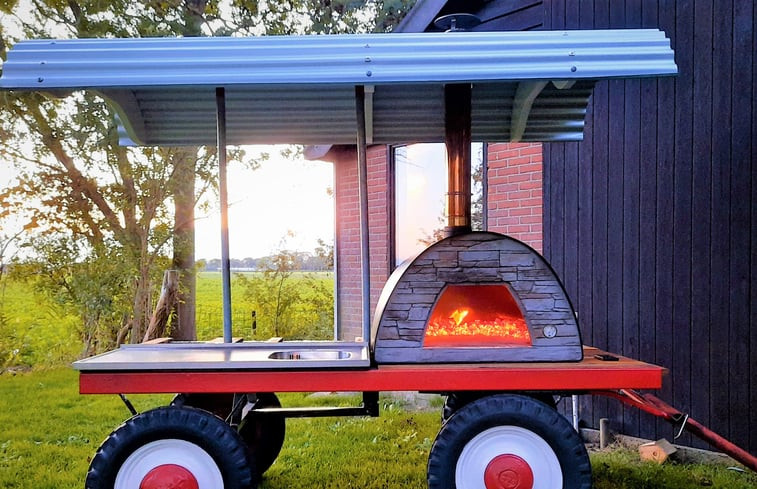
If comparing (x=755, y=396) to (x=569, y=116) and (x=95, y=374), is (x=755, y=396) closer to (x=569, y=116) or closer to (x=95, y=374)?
(x=569, y=116)

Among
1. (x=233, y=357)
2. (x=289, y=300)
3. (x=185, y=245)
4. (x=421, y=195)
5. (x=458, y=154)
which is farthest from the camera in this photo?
(x=289, y=300)

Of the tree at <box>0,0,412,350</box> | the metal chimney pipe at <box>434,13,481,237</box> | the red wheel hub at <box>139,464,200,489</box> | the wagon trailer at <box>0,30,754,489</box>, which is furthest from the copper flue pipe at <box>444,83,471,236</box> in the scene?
the tree at <box>0,0,412,350</box>

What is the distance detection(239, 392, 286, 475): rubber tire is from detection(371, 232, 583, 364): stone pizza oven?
97 cm

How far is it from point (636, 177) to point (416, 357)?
2.76 metres

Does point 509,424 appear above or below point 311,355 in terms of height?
below

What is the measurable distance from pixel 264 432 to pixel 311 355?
100 centimetres

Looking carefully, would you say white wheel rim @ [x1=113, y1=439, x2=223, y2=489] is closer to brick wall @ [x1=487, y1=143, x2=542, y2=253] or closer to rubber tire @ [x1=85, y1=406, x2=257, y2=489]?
rubber tire @ [x1=85, y1=406, x2=257, y2=489]

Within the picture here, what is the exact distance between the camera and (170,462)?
2934 mm

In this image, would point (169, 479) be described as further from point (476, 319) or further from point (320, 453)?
point (320, 453)

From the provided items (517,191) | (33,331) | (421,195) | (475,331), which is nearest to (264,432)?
(475,331)

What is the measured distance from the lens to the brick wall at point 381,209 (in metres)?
5.61

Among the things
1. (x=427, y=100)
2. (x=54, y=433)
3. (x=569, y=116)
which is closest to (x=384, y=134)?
(x=427, y=100)

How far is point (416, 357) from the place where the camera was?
125 inches

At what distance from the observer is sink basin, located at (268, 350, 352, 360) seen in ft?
10.5
